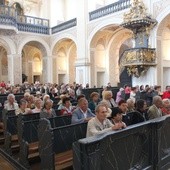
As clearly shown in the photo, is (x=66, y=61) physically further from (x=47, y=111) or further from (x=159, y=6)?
(x=47, y=111)

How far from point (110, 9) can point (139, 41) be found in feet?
12.5

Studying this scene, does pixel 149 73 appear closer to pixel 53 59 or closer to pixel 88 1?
pixel 88 1

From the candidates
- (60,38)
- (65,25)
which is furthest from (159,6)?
(60,38)

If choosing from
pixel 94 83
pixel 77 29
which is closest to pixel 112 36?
pixel 77 29

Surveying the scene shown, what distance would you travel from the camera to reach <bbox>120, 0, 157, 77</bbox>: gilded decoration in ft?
38.0

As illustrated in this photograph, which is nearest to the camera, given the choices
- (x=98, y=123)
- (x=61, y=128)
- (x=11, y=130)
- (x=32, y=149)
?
(x=98, y=123)

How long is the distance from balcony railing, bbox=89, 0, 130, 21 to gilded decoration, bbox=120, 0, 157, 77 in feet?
6.99

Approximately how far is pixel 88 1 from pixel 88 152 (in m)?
16.5

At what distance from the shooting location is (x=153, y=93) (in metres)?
10.1

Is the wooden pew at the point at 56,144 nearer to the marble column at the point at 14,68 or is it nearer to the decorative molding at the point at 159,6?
the decorative molding at the point at 159,6

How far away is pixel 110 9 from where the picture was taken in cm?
1515

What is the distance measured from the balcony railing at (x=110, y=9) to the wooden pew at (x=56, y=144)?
11.2m

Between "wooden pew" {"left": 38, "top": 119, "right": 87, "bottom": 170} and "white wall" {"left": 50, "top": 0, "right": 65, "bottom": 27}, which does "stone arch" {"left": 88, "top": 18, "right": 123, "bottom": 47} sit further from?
"wooden pew" {"left": 38, "top": 119, "right": 87, "bottom": 170}

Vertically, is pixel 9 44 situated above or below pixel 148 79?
above
